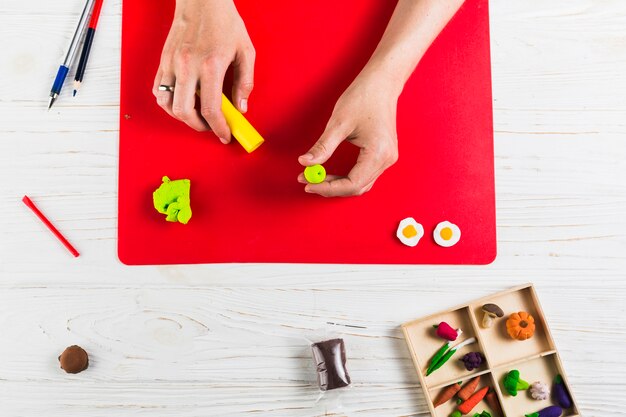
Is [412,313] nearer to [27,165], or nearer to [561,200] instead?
[561,200]

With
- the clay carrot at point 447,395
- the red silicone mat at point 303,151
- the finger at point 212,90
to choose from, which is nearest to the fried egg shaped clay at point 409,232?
the red silicone mat at point 303,151

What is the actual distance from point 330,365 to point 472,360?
0.22 meters

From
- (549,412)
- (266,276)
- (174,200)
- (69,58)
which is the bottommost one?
(549,412)

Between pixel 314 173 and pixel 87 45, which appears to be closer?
pixel 314 173

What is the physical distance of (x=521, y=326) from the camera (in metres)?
0.89

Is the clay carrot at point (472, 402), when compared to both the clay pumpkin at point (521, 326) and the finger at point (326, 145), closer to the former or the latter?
the clay pumpkin at point (521, 326)

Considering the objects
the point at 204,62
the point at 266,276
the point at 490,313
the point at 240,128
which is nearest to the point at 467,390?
the point at 490,313

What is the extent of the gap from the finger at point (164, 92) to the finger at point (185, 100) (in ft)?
0.05

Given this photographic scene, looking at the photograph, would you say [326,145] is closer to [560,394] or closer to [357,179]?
[357,179]

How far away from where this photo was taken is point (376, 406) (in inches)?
35.7

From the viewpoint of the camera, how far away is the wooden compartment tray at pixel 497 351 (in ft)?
2.94

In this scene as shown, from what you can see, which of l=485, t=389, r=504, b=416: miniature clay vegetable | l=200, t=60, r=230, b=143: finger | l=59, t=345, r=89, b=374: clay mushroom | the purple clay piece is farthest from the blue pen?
l=485, t=389, r=504, b=416: miniature clay vegetable

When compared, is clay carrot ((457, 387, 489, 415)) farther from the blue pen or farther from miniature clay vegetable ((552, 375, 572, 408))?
the blue pen

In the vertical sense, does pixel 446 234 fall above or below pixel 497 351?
above
